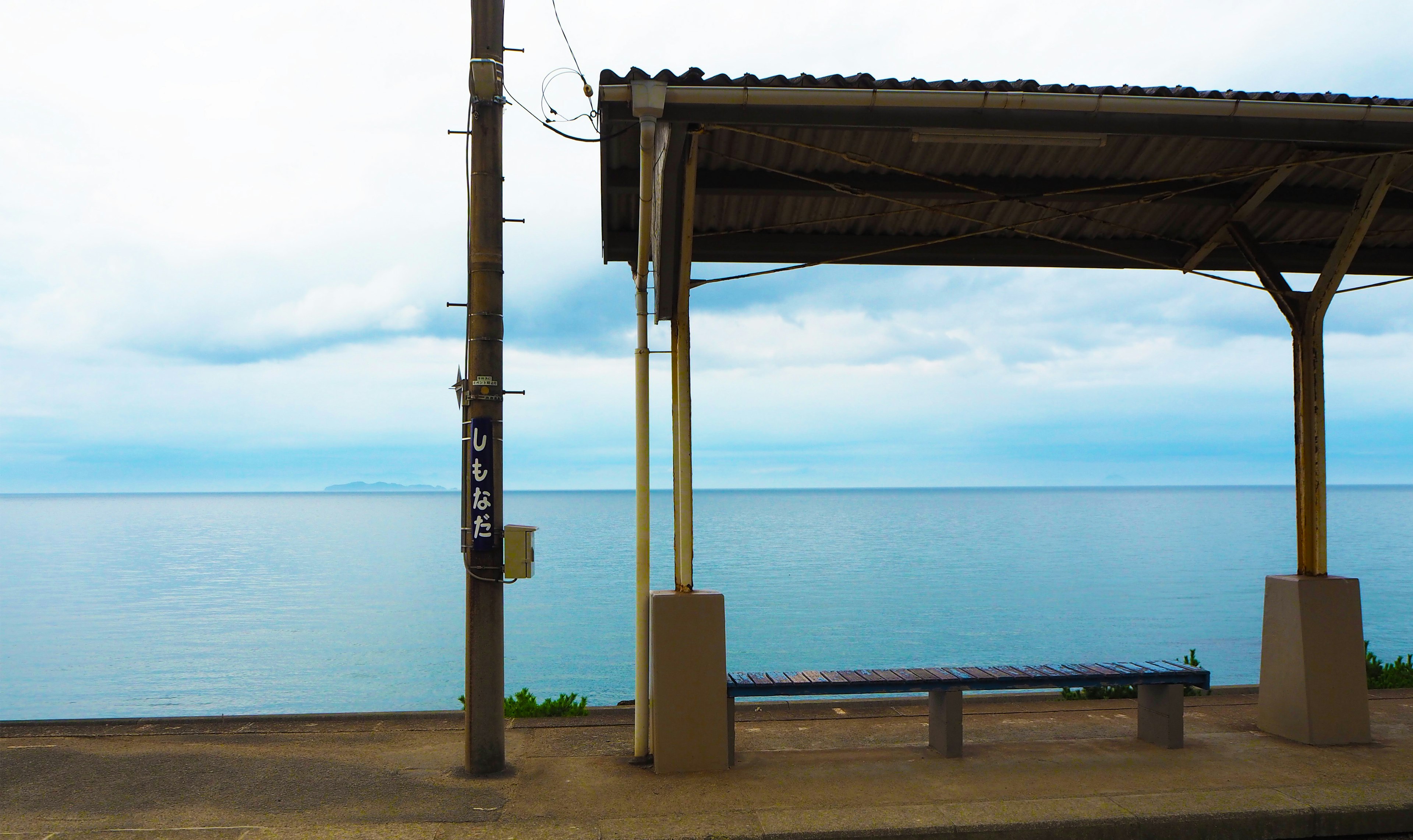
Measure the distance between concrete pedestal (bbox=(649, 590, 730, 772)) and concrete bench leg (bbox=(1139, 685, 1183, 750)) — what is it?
2.93 meters

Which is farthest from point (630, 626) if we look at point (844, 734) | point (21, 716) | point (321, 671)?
point (844, 734)

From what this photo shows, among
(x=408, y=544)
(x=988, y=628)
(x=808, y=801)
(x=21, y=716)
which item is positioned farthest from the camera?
(x=408, y=544)

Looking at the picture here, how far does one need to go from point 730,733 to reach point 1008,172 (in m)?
4.35

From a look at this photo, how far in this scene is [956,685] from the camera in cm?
591

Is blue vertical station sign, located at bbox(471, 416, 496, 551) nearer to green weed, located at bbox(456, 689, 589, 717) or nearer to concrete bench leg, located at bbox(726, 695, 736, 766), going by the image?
concrete bench leg, located at bbox(726, 695, 736, 766)

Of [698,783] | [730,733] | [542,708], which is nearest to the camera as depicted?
[698,783]

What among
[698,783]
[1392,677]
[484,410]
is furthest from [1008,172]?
[1392,677]

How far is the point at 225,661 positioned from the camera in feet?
93.9

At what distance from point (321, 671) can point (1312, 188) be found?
2861 centimetres

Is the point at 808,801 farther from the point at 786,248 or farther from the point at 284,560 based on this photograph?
the point at 284,560

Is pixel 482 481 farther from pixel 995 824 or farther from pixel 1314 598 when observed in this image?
pixel 1314 598

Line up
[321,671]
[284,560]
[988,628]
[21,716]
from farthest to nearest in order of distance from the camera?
[284,560]
[988,628]
[321,671]
[21,716]

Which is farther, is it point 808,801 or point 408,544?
point 408,544

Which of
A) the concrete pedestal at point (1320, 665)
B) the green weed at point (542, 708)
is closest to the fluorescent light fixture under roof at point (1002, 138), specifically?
the concrete pedestal at point (1320, 665)
